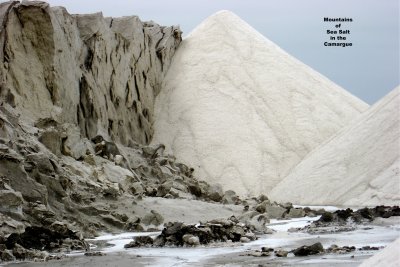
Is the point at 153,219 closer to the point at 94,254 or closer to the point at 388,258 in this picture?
the point at 94,254

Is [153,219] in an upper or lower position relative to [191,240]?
upper

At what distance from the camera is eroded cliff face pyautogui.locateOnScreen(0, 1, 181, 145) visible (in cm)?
1872

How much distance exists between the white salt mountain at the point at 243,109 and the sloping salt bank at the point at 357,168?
79.6 inches

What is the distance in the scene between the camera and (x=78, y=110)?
20.7m

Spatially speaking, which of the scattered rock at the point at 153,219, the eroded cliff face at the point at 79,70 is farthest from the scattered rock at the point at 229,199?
the scattered rock at the point at 153,219

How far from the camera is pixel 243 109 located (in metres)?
26.8

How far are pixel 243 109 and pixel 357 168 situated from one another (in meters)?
8.34

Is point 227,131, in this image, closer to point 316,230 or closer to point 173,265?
point 316,230

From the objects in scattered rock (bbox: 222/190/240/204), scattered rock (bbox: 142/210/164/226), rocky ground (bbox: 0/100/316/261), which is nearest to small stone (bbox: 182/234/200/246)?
rocky ground (bbox: 0/100/316/261)

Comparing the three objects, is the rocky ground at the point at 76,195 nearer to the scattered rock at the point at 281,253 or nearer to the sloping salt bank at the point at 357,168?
the sloping salt bank at the point at 357,168

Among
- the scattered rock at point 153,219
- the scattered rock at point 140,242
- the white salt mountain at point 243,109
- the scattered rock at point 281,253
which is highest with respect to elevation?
the white salt mountain at point 243,109

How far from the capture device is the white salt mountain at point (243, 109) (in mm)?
24234

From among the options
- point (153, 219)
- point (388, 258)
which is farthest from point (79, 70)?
point (388, 258)

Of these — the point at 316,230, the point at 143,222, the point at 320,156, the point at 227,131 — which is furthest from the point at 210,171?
the point at 316,230
